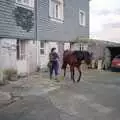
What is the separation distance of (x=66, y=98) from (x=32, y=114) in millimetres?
2854

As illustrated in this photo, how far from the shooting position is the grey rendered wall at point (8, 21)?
16.5 meters

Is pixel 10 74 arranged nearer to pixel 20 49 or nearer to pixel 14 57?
pixel 14 57

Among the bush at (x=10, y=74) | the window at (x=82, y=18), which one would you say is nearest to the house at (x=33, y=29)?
the bush at (x=10, y=74)

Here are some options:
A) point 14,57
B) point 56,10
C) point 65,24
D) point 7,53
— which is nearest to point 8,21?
point 7,53

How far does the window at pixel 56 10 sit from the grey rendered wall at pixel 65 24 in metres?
0.45

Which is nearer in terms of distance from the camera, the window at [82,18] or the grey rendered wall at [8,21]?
the grey rendered wall at [8,21]

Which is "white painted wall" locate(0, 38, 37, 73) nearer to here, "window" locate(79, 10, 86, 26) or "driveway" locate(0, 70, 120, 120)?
"driveway" locate(0, 70, 120, 120)

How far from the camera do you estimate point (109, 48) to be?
26125mm

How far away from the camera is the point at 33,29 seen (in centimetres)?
1977

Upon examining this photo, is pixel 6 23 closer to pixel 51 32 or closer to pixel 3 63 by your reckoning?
pixel 3 63

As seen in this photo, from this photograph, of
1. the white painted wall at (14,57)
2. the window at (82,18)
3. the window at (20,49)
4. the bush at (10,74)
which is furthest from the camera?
the window at (82,18)

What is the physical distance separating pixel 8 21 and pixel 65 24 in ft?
28.3

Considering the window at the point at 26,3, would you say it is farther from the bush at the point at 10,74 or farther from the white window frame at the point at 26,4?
the bush at the point at 10,74

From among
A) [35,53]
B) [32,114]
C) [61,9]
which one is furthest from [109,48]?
[32,114]
